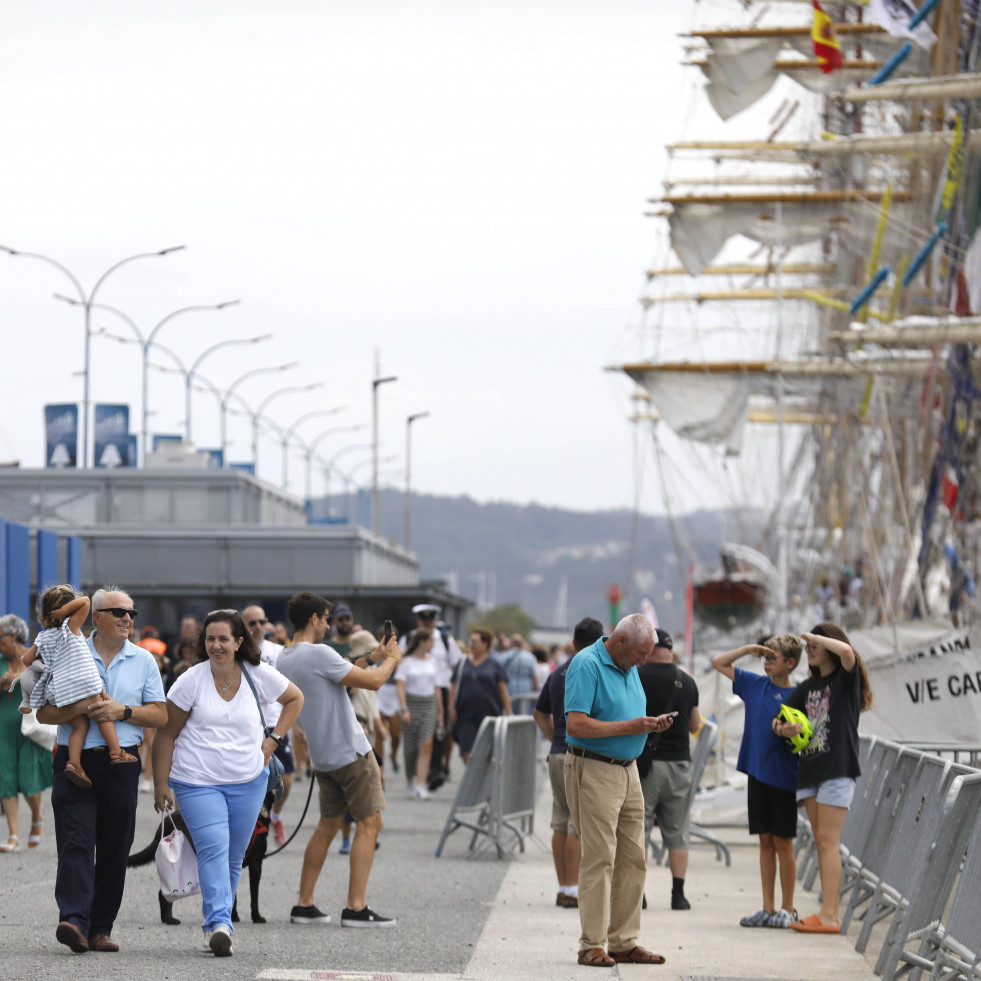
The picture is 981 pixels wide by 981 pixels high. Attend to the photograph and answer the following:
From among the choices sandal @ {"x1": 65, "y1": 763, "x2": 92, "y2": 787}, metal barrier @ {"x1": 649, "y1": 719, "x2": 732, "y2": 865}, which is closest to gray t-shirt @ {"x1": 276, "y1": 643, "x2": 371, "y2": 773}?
sandal @ {"x1": 65, "y1": 763, "x2": 92, "y2": 787}

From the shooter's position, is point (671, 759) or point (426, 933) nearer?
point (426, 933)

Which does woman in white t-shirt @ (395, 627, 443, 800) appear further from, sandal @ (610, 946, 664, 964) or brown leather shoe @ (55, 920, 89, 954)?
brown leather shoe @ (55, 920, 89, 954)

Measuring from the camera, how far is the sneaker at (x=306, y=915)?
9.05m

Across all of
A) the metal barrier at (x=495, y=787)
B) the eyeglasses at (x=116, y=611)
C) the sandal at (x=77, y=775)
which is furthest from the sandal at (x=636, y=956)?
the metal barrier at (x=495, y=787)

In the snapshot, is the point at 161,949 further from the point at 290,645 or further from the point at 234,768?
the point at 290,645

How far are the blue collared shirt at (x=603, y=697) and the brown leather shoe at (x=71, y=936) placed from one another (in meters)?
2.40

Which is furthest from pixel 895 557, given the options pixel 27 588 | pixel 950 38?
pixel 27 588

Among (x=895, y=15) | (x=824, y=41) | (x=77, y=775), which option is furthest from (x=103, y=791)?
(x=824, y=41)

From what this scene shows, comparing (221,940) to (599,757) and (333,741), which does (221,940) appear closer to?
(333,741)

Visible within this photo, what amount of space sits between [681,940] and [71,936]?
3.29m

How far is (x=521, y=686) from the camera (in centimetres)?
2514

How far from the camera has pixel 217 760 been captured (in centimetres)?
783

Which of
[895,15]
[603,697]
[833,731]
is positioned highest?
[895,15]

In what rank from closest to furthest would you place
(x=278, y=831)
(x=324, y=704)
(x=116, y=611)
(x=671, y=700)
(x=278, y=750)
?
(x=116, y=611) < (x=324, y=704) < (x=671, y=700) < (x=278, y=750) < (x=278, y=831)
